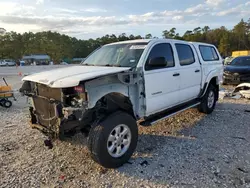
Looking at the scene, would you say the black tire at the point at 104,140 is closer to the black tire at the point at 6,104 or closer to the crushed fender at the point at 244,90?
the black tire at the point at 6,104

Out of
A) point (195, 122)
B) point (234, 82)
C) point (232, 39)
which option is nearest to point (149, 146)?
point (195, 122)

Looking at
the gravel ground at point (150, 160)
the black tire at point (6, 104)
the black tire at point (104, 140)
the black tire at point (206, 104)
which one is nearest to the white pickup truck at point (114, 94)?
the black tire at point (104, 140)

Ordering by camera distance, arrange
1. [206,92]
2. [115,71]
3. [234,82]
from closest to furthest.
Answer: [115,71], [206,92], [234,82]

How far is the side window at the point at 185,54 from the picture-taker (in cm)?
509

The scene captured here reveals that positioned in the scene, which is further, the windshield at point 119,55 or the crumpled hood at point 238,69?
the crumpled hood at point 238,69

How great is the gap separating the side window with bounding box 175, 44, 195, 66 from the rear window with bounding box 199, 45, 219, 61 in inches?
27.4

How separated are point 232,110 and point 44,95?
5.69m

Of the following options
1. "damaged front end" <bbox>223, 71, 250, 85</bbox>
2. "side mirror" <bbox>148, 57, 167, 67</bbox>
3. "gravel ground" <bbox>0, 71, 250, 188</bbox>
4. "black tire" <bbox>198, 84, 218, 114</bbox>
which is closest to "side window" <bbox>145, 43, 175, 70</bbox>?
"side mirror" <bbox>148, 57, 167, 67</bbox>

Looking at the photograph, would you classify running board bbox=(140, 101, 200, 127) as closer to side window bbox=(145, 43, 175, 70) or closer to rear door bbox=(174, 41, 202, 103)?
rear door bbox=(174, 41, 202, 103)

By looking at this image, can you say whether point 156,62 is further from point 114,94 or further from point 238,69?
point 238,69

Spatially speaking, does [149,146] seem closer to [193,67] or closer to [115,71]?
[115,71]

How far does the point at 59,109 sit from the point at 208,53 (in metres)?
4.87

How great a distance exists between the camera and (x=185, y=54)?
17.5ft

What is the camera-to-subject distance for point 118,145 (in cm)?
365
